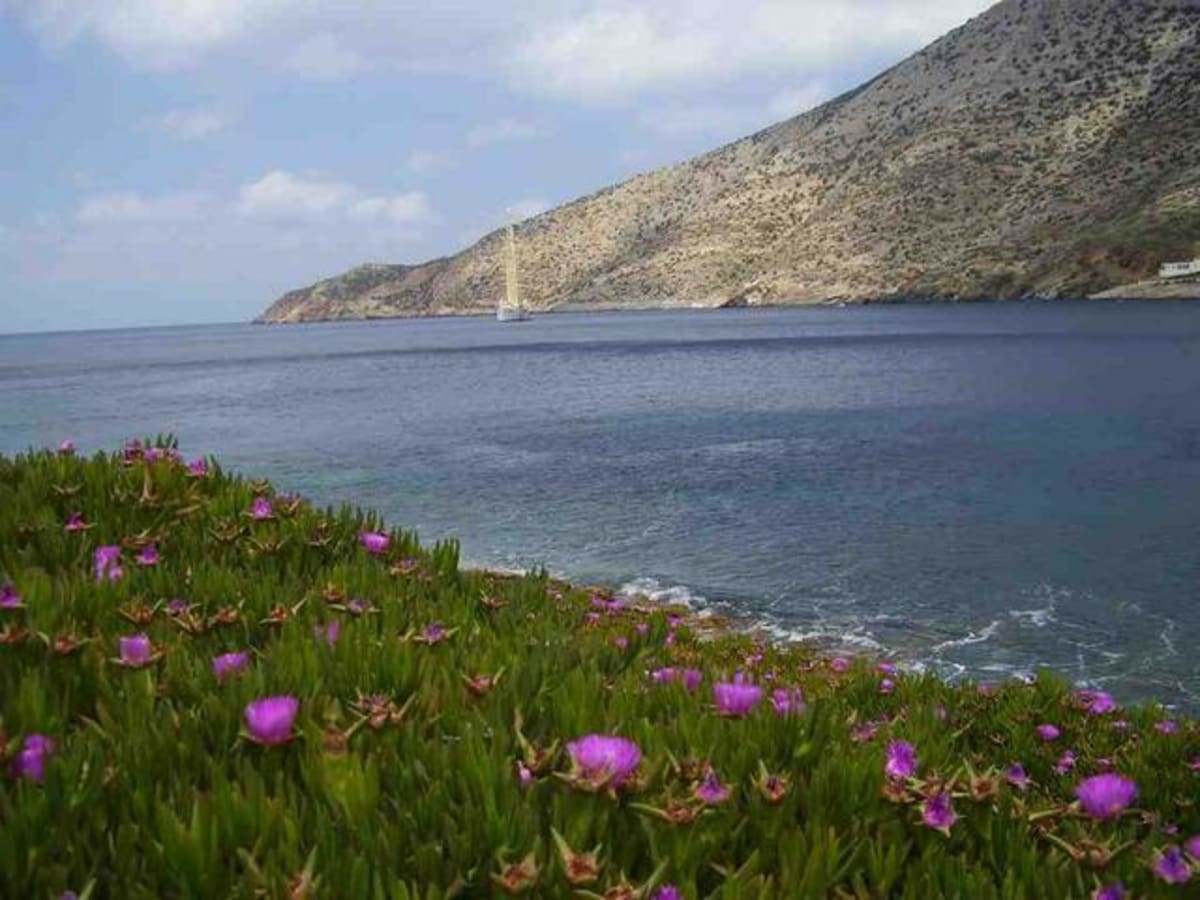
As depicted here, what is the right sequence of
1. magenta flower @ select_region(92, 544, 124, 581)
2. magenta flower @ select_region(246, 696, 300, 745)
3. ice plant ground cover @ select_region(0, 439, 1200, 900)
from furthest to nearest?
magenta flower @ select_region(92, 544, 124, 581) < magenta flower @ select_region(246, 696, 300, 745) < ice plant ground cover @ select_region(0, 439, 1200, 900)

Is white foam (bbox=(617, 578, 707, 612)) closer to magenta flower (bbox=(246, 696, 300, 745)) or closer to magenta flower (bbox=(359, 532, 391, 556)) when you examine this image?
magenta flower (bbox=(359, 532, 391, 556))

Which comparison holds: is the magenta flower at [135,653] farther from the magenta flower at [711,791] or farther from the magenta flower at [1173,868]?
the magenta flower at [1173,868]

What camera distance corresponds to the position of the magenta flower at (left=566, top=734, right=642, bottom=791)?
1.91m

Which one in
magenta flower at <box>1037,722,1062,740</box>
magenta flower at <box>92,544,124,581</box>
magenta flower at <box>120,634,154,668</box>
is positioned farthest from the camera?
magenta flower at <box>1037,722,1062,740</box>

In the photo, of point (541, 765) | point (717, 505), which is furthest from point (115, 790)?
point (717, 505)

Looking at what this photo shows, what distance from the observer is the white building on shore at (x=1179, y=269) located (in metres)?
127

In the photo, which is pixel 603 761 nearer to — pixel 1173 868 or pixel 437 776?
pixel 437 776

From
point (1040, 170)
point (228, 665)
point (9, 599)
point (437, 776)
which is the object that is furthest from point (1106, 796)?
point (1040, 170)

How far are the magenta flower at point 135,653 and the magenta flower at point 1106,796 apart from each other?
225 centimetres

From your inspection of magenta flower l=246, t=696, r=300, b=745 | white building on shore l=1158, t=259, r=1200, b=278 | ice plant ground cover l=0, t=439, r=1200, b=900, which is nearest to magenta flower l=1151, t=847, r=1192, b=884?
ice plant ground cover l=0, t=439, r=1200, b=900

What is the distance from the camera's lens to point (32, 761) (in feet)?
6.25

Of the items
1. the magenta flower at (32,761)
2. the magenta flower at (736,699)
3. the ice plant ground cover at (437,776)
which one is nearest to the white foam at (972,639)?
the ice plant ground cover at (437,776)

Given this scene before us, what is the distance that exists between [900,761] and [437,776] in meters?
1.14

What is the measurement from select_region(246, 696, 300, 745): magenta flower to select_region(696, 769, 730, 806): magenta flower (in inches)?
33.6
